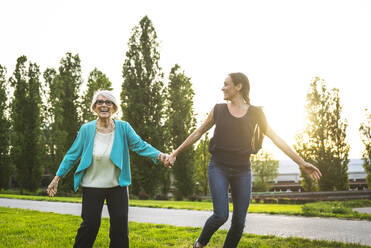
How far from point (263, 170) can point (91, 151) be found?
4472 cm

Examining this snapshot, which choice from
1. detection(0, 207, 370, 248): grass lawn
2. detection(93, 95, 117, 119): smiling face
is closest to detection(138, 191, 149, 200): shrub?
detection(0, 207, 370, 248): grass lawn

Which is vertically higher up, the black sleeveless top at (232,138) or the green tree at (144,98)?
the green tree at (144,98)

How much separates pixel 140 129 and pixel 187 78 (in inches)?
317

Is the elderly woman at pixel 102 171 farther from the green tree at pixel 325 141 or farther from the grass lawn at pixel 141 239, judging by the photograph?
the green tree at pixel 325 141

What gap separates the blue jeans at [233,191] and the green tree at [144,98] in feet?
90.7

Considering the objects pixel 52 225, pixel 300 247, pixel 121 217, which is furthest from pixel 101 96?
pixel 52 225

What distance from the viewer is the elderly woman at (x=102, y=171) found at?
390 cm

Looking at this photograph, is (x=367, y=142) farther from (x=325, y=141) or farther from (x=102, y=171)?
(x=102, y=171)

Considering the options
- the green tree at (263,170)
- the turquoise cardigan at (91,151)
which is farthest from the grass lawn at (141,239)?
the green tree at (263,170)

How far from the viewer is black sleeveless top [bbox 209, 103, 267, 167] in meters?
4.12

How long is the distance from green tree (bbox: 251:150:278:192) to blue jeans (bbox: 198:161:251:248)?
42.9 meters

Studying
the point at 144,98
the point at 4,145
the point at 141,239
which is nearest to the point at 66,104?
the point at 4,145

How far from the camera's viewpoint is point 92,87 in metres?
39.8

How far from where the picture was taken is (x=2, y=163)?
43.7 metres
